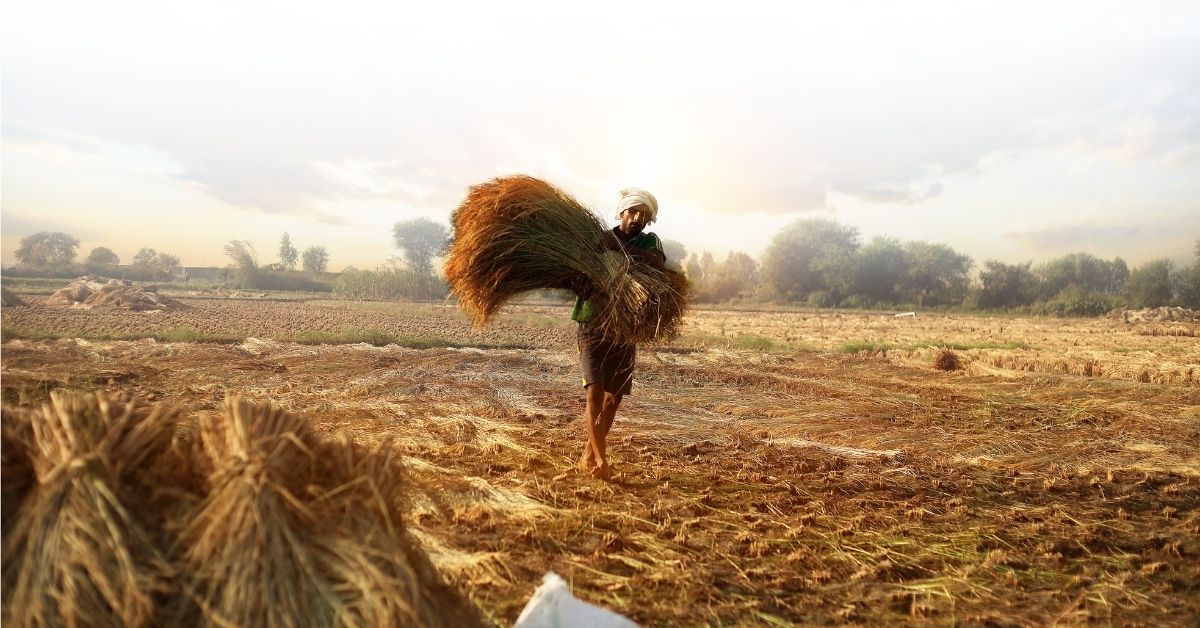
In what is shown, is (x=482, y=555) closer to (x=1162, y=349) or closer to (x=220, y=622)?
(x=220, y=622)

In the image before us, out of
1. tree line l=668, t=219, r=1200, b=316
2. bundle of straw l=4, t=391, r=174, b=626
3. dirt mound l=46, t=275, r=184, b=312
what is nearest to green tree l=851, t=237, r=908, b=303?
tree line l=668, t=219, r=1200, b=316

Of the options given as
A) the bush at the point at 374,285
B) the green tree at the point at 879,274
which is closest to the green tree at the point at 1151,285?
the green tree at the point at 879,274

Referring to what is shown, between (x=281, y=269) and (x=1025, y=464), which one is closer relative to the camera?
(x=1025, y=464)

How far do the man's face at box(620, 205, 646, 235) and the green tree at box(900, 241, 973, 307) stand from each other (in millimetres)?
38028

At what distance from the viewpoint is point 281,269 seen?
2489 cm

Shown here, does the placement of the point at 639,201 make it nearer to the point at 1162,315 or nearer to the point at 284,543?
the point at 284,543

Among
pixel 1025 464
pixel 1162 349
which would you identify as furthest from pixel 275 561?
pixel 1162 349

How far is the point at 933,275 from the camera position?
4206cm

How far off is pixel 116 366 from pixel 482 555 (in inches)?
300

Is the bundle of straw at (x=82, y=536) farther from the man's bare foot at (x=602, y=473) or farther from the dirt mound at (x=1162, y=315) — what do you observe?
the dirt mound at (x=1162, y=315)

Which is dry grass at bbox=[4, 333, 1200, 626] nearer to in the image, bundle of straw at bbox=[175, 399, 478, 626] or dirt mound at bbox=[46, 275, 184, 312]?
bundle of straw at bbox=[175, 399, 478, 626]

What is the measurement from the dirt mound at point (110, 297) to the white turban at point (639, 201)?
1447cm

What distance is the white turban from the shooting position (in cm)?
432

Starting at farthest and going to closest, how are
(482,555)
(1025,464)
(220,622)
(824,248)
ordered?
(824,248) → (1025,464) → (482,555) → (220,622)
